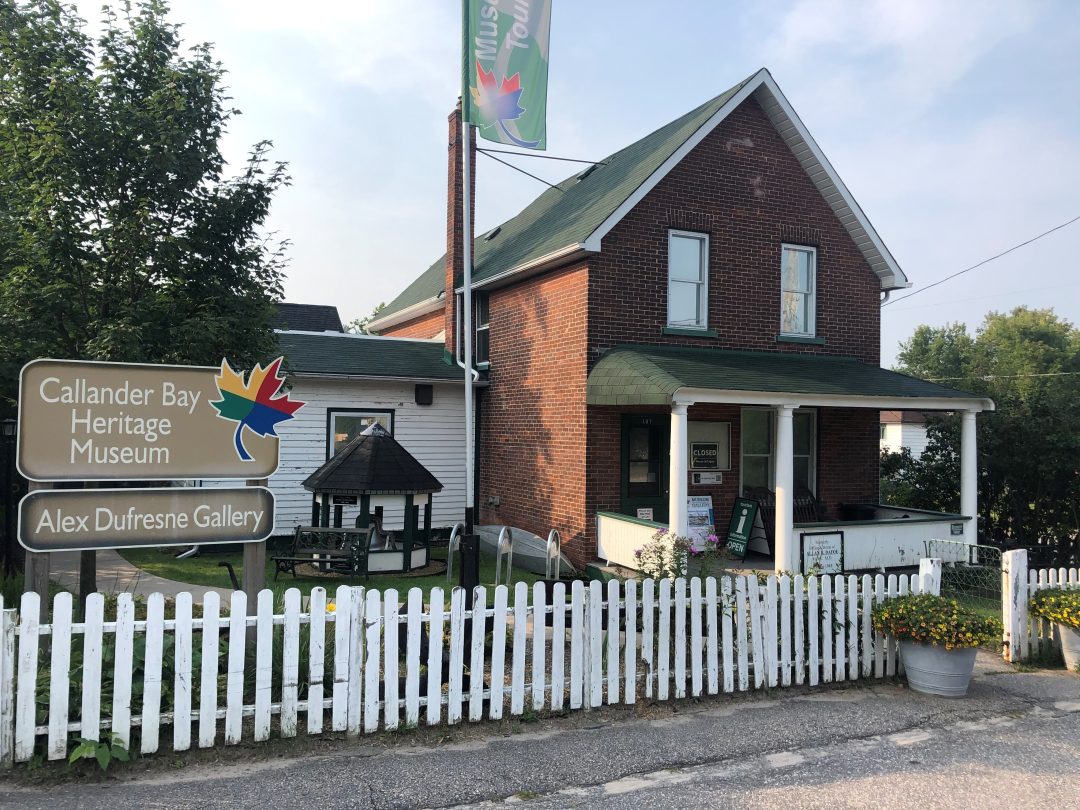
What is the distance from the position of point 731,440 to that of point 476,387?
525 cm

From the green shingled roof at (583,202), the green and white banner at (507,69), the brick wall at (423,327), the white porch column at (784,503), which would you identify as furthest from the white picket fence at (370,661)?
the brick wall at (423,327)

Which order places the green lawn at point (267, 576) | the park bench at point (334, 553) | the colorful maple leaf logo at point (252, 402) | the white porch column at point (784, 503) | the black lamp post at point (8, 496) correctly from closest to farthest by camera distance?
1. the colorful maple leaf logo at point (252, 402)
2. the black lamp post at point (8, 496)
3. the white porch column at point (784, 503)
4. the green lawn at point (267, 576)
5. the park bench at point (334, 553)

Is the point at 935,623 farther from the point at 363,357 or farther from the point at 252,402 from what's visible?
the point at 363,357

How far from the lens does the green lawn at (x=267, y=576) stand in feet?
36.9

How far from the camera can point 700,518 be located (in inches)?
516

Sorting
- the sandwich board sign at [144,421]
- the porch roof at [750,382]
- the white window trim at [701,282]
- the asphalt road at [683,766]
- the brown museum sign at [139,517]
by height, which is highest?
the white window trim at [701,282]

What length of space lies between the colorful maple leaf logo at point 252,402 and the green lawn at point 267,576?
16.6 feet

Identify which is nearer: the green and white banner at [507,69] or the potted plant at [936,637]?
the potted plant at [936,637]

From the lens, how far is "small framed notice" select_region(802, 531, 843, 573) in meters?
11.3

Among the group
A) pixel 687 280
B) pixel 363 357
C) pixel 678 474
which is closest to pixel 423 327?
pixel 363 357

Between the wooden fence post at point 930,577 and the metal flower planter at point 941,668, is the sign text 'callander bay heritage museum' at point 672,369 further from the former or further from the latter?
the metal flower planter at point 941,668

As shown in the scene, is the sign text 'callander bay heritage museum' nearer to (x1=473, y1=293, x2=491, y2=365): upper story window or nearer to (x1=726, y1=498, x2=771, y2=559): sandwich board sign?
(x1=473, y1=293, x2=491, y2=365): upper story window

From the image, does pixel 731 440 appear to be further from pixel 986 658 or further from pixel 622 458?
pixel 986 658

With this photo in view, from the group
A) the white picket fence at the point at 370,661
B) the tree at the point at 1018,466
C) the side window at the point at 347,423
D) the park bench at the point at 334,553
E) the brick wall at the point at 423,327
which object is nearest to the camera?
the white picket fence at the point at 370,661
